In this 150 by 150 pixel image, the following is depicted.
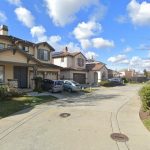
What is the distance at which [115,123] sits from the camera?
12.5m

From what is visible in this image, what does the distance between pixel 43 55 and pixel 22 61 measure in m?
9.38

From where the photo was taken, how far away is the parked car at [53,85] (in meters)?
28.0

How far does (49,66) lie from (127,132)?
2573 centimetres

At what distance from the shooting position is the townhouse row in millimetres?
26984

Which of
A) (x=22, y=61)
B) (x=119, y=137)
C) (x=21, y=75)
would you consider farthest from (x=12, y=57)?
(x=119, y=137)

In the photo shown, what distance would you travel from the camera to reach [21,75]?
2973 cm

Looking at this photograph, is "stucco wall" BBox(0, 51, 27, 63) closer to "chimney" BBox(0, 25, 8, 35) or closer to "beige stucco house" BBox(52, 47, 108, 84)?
"chimney" BBox(0, 25, 8, 35)

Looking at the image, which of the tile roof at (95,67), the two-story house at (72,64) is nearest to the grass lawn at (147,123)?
the two-story house at (72,64)

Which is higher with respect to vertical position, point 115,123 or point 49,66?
point 49,66

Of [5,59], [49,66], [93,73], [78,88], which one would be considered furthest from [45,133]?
[93,73]

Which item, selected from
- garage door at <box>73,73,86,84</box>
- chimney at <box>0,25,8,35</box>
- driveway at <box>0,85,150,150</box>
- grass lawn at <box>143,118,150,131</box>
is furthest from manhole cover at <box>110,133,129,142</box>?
garage door at <box>73,73,86,84</box>

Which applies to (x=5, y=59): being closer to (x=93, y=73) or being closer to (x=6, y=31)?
(x=6, y=31)

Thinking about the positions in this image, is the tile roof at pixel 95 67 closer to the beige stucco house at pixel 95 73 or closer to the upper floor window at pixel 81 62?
the beige stucco house at pixel 95 73

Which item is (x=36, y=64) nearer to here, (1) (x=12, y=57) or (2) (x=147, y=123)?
(1) (x=12, y=57)
